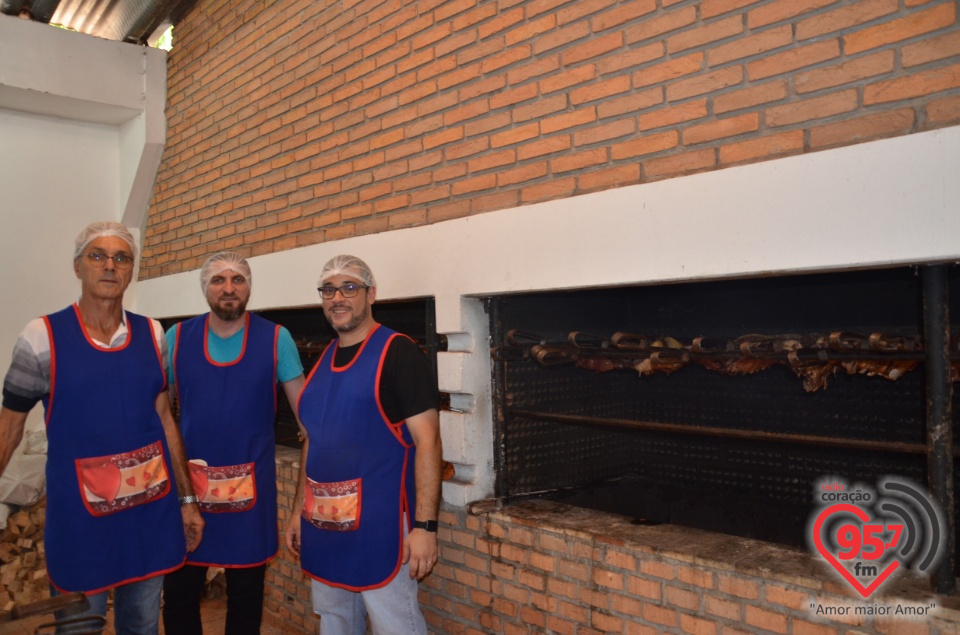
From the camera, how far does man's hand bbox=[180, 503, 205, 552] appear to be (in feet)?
9.37

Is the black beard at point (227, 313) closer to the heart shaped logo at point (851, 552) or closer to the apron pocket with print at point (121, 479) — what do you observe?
the apron pocket with print at point (121, 479)

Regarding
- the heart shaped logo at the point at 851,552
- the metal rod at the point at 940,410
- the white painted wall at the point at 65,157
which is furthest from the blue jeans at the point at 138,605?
the white painted wall at the point at 65,157

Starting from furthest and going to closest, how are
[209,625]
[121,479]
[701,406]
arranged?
[209,625] → [701,406] → [121,479]

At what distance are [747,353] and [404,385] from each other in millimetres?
1231

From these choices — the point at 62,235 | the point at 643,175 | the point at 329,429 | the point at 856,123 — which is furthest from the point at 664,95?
the point at 62,235

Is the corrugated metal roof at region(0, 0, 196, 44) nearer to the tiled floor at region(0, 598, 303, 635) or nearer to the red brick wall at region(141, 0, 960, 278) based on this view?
the red brick wall at region(141, 0, 960, 278)

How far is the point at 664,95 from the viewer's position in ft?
8.22

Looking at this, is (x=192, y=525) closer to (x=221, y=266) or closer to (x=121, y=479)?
(x=121, y=479)

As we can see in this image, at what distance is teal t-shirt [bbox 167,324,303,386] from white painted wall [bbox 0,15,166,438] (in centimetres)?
383

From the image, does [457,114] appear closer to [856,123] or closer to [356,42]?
[356,42]

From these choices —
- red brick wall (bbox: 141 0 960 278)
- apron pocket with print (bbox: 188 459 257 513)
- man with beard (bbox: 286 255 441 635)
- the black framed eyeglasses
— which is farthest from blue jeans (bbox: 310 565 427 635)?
red brick wall (bbox: 141 0 960 278)

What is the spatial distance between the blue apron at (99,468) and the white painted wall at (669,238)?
124 centimetres

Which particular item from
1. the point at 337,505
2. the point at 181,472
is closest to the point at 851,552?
the point at 337,505

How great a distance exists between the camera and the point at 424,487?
2.59m
